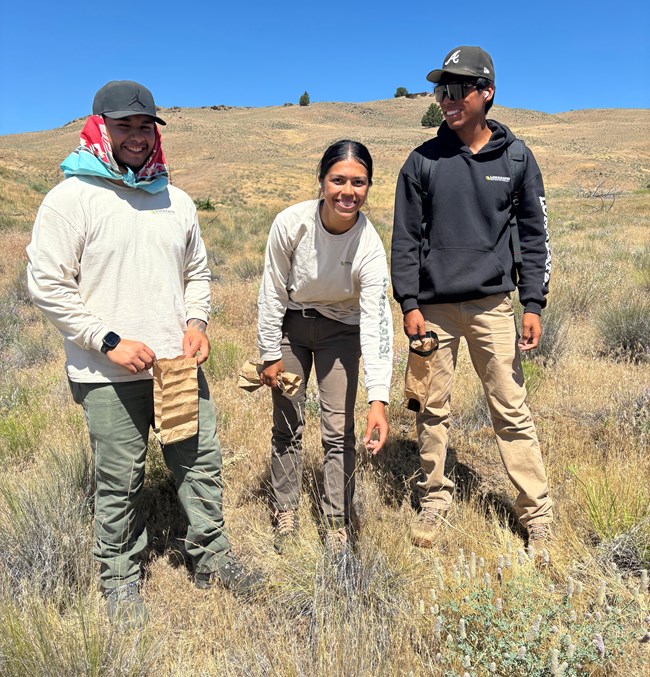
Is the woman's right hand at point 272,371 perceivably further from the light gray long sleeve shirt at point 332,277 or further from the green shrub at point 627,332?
the green shrub at point 627,332

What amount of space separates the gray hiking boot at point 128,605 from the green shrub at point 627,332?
186 inches

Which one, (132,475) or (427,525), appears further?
(427,525)

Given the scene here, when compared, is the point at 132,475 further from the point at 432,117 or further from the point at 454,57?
the point at 432,117

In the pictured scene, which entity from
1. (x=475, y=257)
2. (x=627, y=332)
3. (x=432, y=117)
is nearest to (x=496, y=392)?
(x=475, y=257)

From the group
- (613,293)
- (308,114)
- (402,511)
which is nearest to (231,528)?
(402,511)

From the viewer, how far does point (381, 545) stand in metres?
2.28

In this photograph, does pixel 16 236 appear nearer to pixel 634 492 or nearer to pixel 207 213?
pixel 207 213

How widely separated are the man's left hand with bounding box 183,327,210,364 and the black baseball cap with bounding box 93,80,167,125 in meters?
0.93

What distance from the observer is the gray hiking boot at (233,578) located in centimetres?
235

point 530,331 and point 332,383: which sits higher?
point 530,331

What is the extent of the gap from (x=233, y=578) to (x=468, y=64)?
2726 mm

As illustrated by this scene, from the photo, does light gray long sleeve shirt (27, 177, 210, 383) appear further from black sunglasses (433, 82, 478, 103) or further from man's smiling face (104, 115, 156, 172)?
black sunglasses (433, 82, 478, 103)

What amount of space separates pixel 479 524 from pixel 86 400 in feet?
6.83

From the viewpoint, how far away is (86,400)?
2.19 metres
